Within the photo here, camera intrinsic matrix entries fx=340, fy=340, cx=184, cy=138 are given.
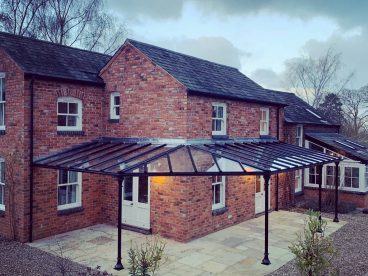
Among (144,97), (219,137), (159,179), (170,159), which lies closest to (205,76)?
(219,137)

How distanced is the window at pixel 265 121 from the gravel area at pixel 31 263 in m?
10.0

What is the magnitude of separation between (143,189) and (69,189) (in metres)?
2.58

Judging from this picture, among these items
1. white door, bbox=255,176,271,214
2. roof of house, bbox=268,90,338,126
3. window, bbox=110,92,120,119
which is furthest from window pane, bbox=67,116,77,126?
roof of house, bbox=268,90,338,126

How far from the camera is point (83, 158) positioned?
10.1 m

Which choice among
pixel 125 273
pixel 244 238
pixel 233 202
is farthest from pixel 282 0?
pixel 125 273

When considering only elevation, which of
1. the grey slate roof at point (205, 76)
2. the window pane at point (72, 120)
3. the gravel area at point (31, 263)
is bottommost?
the gravel area at point (31, 263)

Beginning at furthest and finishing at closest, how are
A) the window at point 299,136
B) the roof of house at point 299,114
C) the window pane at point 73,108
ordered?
the roof of house at point 299,114
the window at point 299,136
the window pane at point 73,108

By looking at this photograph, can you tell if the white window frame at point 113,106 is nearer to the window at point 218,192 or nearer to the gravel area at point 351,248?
the window at point 218,192

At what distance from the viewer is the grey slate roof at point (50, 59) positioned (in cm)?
1093

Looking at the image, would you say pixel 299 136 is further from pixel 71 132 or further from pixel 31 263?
pixel 31 263

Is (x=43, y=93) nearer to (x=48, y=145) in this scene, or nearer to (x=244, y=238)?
(x=48, y=145)

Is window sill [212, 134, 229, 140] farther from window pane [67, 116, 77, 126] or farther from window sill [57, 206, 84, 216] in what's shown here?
window sill [57, 206, 84, 216]

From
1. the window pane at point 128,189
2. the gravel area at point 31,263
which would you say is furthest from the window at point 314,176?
the gravel area at point 31,263

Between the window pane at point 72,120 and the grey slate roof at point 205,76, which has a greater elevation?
the grey slate roof at point 205,76
